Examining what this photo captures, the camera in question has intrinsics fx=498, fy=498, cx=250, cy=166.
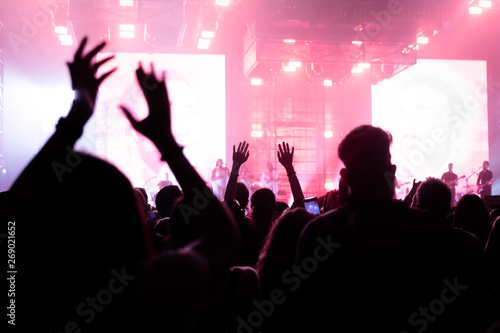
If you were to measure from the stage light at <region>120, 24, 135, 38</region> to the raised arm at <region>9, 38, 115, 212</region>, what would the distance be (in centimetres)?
1153

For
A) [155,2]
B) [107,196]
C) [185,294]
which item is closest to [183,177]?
[107,196]

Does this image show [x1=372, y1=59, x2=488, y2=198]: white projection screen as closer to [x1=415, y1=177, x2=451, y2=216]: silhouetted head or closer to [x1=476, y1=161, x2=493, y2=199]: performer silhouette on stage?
[x1=476, y1=161, x2=493, y2=199]: performer silhouette on stage

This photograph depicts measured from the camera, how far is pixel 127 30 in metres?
12.0

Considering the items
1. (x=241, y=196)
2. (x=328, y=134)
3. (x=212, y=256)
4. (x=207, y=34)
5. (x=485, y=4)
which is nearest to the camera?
(x=212, y=256)

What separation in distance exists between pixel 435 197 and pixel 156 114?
2.14 metres

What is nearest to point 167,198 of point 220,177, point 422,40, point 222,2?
point 222,2

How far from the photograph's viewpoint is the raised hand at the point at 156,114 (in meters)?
1.01

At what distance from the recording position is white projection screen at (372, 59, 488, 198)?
1619 cm

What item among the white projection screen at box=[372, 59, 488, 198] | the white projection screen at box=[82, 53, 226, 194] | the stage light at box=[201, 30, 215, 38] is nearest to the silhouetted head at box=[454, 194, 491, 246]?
the stage light at box=[201, 30, 215, 38]

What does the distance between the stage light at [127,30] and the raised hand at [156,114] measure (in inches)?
463

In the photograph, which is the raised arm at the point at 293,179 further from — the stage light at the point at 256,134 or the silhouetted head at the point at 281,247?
the stage light at the point at 256,134

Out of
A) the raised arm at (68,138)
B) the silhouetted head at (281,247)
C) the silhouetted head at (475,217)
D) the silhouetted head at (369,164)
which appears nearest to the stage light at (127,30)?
the silhouetted head at (475,217)

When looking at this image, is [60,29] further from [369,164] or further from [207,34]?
[369,164]

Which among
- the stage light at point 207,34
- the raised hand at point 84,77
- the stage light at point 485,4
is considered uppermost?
the stage light at point 485,4
